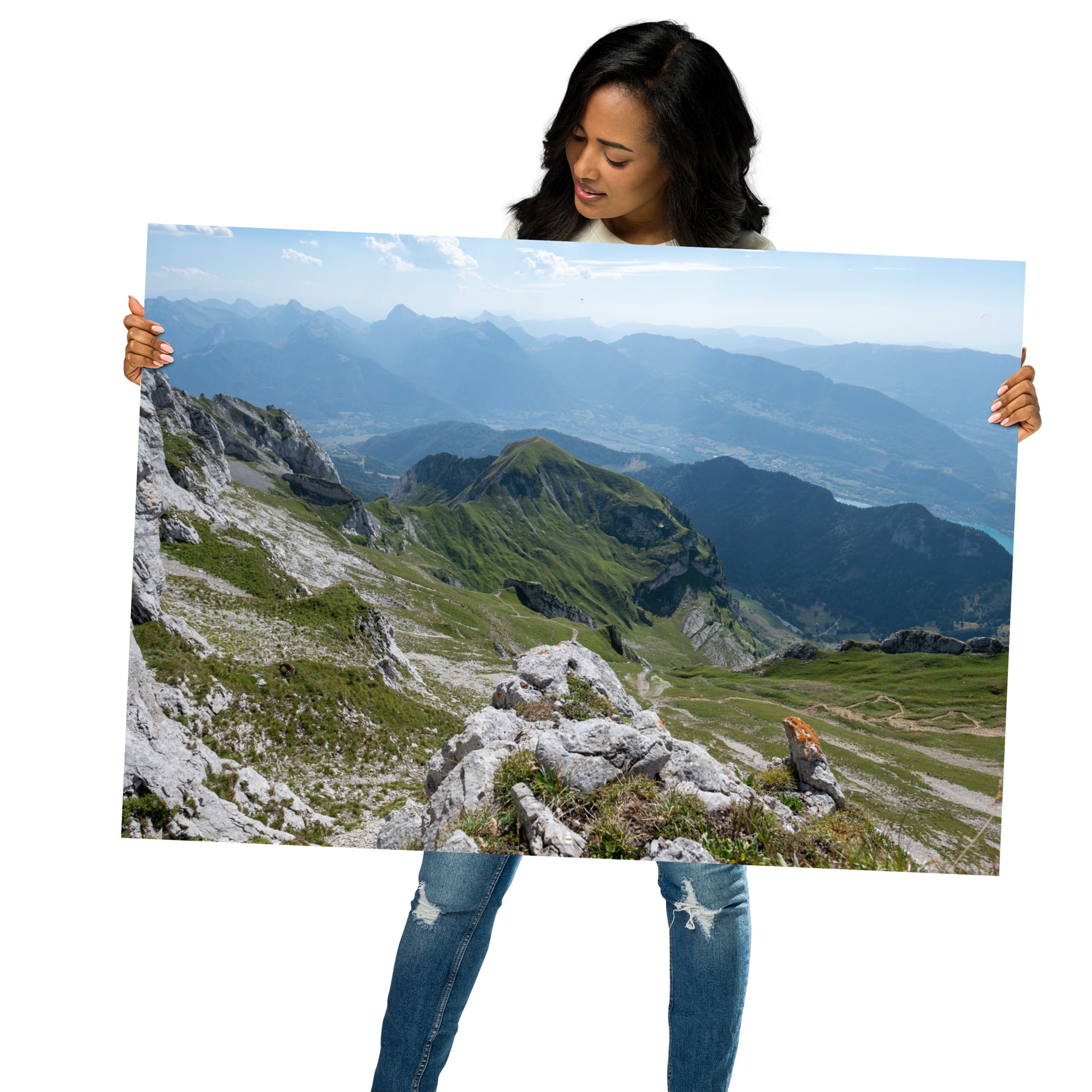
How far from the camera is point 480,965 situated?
361 cm

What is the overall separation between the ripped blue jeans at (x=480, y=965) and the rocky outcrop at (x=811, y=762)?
683 millimetres

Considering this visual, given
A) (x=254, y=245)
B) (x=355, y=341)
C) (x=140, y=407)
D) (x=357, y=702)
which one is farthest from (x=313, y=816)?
(x=254, y=245)

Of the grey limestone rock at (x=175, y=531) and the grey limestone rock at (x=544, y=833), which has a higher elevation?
the grey limestone rock at (x=175, y=531)

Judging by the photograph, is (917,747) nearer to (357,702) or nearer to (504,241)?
Result: (357,702)

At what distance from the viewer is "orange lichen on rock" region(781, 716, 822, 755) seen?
402 centimetres

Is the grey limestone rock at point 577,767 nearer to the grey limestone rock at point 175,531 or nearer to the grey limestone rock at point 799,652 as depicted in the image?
the grey limestone rock at point 799,652

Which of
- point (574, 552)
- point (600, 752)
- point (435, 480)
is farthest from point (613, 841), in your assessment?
point (435, 480)

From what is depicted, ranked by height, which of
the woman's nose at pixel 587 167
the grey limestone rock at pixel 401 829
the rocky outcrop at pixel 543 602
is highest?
the woman's nose at pixel 587 167

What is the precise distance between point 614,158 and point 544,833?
3423 mm

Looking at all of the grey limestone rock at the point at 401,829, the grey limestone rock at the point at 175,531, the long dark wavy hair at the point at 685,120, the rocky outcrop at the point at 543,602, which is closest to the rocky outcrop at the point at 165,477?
the grey limestone rock at the point at 175,531

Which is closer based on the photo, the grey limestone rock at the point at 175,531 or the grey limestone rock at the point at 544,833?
the grey limestone rock at the point at 544,833

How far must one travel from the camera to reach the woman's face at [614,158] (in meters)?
3.89

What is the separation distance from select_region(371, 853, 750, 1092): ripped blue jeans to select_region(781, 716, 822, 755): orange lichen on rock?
784 millimetres

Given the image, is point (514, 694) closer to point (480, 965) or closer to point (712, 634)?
point (712, 634)
